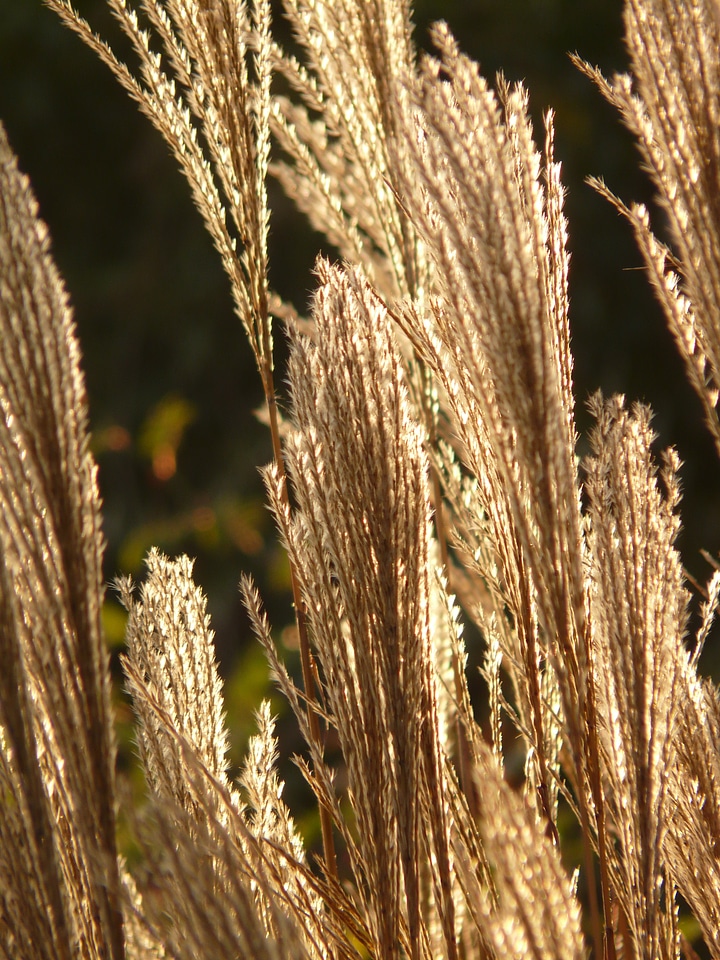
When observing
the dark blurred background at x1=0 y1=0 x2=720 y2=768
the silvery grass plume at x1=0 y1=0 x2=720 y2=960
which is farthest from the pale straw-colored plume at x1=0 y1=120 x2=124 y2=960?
the dark blurred background at x1=0 y1=0 x2=720 y2=768

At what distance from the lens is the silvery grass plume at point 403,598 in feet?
2.17

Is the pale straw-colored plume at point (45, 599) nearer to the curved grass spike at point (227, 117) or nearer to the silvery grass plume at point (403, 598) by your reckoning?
the silvery grass plume at point (403, 598)

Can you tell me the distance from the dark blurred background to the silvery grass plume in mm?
2392

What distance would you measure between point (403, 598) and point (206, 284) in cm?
394

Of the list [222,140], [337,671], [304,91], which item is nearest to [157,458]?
[304,91]

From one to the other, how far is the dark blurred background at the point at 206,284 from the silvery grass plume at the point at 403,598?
7.85 ft

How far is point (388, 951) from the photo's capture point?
0.75 metres

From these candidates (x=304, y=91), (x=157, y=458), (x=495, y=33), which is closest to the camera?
(x=304, y=91)

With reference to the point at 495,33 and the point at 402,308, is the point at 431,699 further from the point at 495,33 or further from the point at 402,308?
the point at 495,33

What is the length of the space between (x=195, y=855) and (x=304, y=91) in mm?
894

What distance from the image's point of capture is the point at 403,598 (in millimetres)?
737

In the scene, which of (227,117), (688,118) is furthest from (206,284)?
(688,118)

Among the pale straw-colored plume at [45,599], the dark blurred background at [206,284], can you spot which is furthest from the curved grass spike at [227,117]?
the dark blurred background at [206,284]

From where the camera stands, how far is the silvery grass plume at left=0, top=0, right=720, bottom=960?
66 cm
